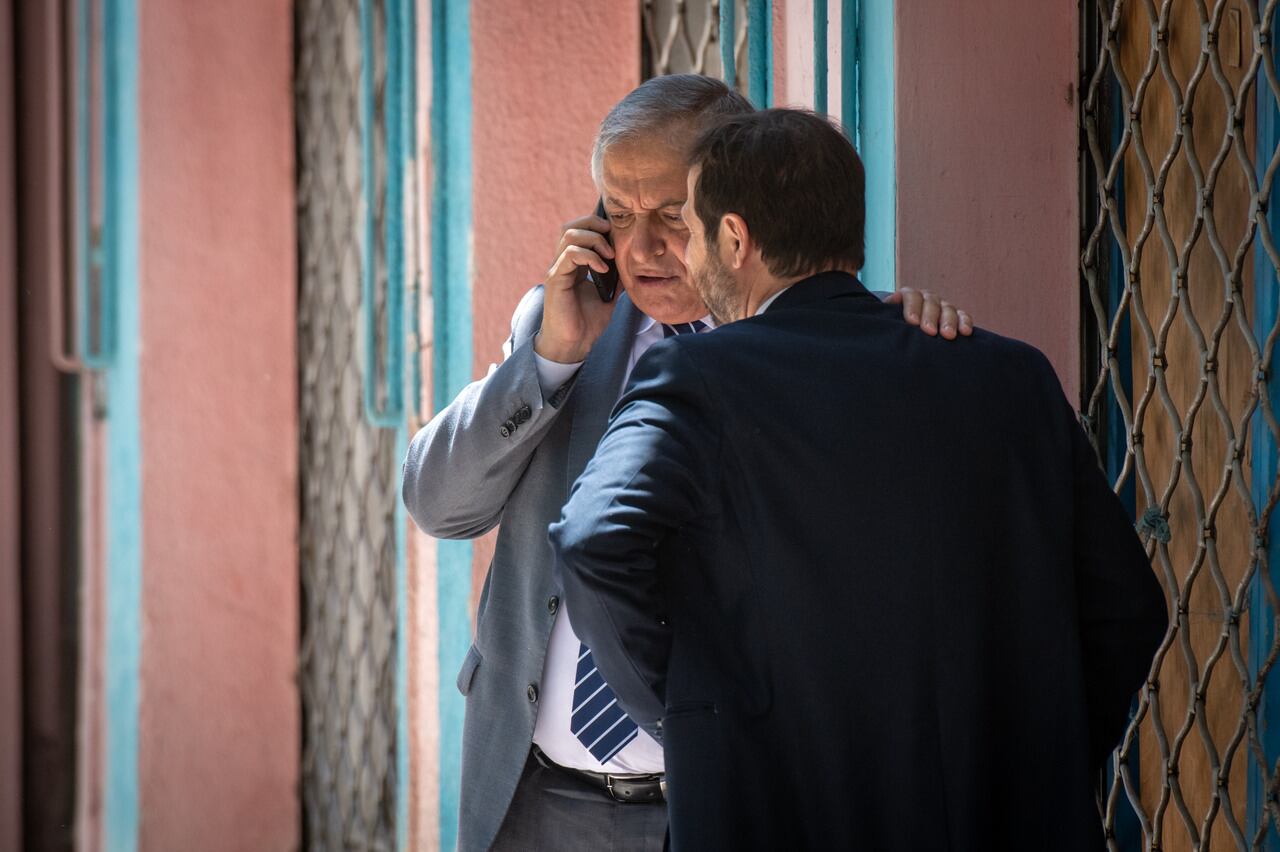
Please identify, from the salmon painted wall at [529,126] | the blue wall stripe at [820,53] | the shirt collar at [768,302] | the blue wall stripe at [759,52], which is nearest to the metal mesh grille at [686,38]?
the salmon painted wall at [529,126]

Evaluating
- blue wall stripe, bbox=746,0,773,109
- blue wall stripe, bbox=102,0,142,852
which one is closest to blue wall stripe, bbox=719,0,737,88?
blue wall stripe, bbox=746,0,773,109

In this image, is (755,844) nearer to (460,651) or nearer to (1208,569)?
(1208,569)

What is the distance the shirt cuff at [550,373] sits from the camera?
240 cm

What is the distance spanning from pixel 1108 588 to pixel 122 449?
448 centimetres

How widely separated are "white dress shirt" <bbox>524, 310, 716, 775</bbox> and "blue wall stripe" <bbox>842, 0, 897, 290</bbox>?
0.78 m

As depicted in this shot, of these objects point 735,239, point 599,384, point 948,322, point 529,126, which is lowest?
point 599,384

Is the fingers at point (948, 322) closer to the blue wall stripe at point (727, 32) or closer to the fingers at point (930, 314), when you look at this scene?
the fingers at point (930, 314)

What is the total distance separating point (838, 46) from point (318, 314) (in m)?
2.98

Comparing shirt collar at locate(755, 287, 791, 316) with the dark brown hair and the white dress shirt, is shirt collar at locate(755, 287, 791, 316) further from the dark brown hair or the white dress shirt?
the white dress shirt

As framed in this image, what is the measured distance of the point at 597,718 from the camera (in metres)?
2.32

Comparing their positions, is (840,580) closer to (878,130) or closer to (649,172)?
(649,172)

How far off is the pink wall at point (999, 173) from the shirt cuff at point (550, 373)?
30.5 inches

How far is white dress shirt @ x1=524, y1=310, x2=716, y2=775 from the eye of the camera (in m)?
2.31

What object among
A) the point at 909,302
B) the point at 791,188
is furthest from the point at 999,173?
the point at 791,188
